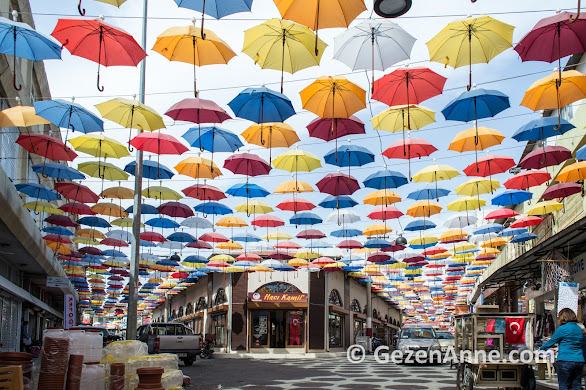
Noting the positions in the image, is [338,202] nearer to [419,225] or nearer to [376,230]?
[376,230]

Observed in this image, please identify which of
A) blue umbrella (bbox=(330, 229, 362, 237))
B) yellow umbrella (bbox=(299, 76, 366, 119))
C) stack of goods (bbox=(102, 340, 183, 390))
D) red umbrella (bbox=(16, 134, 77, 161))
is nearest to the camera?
stack of goods (bbox=(102, 340, 183, 390))

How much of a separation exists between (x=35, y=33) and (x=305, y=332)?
1111 inches

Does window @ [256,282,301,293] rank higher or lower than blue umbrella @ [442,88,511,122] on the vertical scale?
lower

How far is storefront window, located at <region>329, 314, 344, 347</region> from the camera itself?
123 feet

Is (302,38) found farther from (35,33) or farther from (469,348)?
(469,348)

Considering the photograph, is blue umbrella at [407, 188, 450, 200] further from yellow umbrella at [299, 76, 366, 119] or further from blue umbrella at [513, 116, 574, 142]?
yellow umbrella at [299, 76, 366, 119]

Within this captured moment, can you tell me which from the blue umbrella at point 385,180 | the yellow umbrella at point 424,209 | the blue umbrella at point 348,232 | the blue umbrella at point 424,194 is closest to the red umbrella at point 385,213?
the yellow umbrella at point 424,209

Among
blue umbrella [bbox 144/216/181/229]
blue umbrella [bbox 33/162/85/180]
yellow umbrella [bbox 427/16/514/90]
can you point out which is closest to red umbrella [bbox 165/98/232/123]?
blue umbrella [bbox 33/162/85/180]

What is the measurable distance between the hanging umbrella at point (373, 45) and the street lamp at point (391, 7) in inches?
122

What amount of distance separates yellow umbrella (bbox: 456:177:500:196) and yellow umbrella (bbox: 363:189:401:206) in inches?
85.9

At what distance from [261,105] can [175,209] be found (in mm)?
8495

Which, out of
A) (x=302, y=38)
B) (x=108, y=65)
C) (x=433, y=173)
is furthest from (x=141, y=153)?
(x=433, y=173)

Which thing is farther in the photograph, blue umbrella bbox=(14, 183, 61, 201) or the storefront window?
the storefront window

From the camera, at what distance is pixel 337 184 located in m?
18.0
